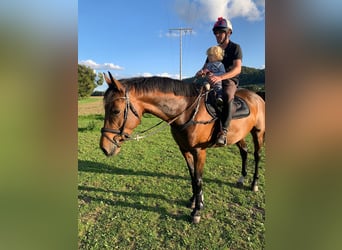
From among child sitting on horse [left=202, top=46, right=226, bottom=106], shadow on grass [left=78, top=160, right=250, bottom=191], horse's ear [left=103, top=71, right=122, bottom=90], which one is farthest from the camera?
shadow on grass [left=78, top=160, right=250, bottom=191]

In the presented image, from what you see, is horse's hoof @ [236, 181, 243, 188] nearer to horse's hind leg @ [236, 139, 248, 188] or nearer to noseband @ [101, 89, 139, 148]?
horse's hind leg @ [236, 139, 248, 188]

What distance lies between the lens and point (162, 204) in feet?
9.95

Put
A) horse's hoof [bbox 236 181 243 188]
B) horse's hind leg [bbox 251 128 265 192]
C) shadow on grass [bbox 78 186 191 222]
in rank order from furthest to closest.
A: horse's hoof [bbox 236 181 243 188] < horse's hind leg [bbox 251 128 265 192] < shadow on grass [bbox 78 186 191 222]

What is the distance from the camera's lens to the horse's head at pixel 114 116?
198 centimetres

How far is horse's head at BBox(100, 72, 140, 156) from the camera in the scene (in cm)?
198

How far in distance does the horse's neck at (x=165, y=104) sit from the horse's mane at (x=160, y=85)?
5 cm

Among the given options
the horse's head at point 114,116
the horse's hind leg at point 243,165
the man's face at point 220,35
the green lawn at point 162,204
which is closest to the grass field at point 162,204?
the green lawn at point 162,204

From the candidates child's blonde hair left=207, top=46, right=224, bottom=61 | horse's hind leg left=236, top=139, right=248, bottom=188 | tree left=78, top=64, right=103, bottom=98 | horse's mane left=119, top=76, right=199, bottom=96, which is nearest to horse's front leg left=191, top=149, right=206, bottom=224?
horse's mane left=119, top=76, right=199, bottom=96

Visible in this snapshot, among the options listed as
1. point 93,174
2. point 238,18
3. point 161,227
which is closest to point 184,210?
point 161,227

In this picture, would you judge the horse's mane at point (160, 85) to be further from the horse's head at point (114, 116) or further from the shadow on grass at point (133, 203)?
the shadow on grass at point (133, 203)

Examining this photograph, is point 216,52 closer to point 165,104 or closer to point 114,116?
point 165,104

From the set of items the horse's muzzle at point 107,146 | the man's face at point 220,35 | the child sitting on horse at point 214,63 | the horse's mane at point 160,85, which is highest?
the man's face at point 220,35

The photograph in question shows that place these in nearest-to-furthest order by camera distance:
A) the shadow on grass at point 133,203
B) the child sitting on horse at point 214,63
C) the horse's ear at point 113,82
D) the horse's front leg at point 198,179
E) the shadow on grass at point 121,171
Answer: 1. the horse's ear at point 113,82
2. the child sitting on horse at point 214,63
3. the horse's front leg at point 198,179
4. the shadow on grass at point 133,203
5. the shadow on grass at point 121,171
